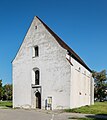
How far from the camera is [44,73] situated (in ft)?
93.3

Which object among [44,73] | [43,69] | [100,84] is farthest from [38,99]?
[100,84]

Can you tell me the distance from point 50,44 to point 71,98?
816cm

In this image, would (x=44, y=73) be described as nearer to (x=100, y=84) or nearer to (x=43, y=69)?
(x=43, y=69)

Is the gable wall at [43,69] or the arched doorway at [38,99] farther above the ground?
the gable wall at [43,69]

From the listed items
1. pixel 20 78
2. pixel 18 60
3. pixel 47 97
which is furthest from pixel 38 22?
pixel 47 97

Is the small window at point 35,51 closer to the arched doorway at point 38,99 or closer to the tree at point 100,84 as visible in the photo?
the arched doorway at point 38,99

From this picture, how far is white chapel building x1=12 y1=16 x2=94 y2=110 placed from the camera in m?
26.4

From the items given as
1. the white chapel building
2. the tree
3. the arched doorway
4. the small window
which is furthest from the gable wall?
the tree

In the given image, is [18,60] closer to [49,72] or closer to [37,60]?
[37,60]

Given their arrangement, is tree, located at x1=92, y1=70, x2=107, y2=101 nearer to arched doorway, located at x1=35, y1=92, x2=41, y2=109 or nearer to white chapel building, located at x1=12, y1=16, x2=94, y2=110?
white chapel building, located at x1=12, y1=16, x2=94, y2=110

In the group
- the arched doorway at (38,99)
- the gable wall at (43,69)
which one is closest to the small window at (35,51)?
the gable wall at (43,69)

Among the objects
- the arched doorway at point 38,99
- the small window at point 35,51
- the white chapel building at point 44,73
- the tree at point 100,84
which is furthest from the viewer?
the tree at point 100,84

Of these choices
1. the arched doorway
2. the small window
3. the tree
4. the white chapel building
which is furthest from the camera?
the tree

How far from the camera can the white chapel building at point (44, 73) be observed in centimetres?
2638
